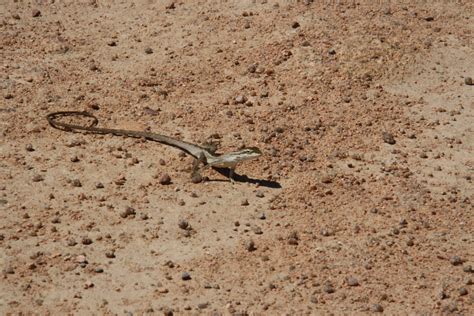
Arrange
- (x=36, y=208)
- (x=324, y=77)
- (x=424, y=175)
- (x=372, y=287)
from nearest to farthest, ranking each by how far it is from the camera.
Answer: (x=372, y=287), (x=36, y=208), (x=424, y=175), (x=324, y=77)

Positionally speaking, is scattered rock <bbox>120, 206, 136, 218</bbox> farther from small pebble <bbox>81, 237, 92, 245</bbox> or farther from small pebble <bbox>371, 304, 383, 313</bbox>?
small pebble <bbox>371, 304, 383, 313</bbox>

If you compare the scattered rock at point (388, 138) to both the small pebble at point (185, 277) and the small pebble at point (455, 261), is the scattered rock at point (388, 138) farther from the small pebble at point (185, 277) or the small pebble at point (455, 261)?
the small pebble at point (185, 277)

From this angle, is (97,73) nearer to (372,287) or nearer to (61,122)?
(61,122)

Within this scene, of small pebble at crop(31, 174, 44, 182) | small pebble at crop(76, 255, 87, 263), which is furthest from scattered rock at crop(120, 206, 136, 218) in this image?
small pebble at crop(31, 174, 44, 182)

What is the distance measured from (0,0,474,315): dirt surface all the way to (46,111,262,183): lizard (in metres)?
0.10

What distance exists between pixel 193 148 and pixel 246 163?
53cm

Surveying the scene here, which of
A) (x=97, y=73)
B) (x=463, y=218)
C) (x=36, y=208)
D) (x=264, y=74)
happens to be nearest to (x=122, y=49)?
(x=97, y=73)

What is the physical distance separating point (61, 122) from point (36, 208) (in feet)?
5.42

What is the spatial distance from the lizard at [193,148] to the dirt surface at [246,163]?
0.10 m

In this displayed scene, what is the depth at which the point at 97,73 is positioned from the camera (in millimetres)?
12289

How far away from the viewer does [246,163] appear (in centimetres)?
1073

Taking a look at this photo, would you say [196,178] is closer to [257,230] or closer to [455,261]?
[257,230]

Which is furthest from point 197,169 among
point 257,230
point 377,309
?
point 377,309

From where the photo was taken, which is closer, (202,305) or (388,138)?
(202,305)
